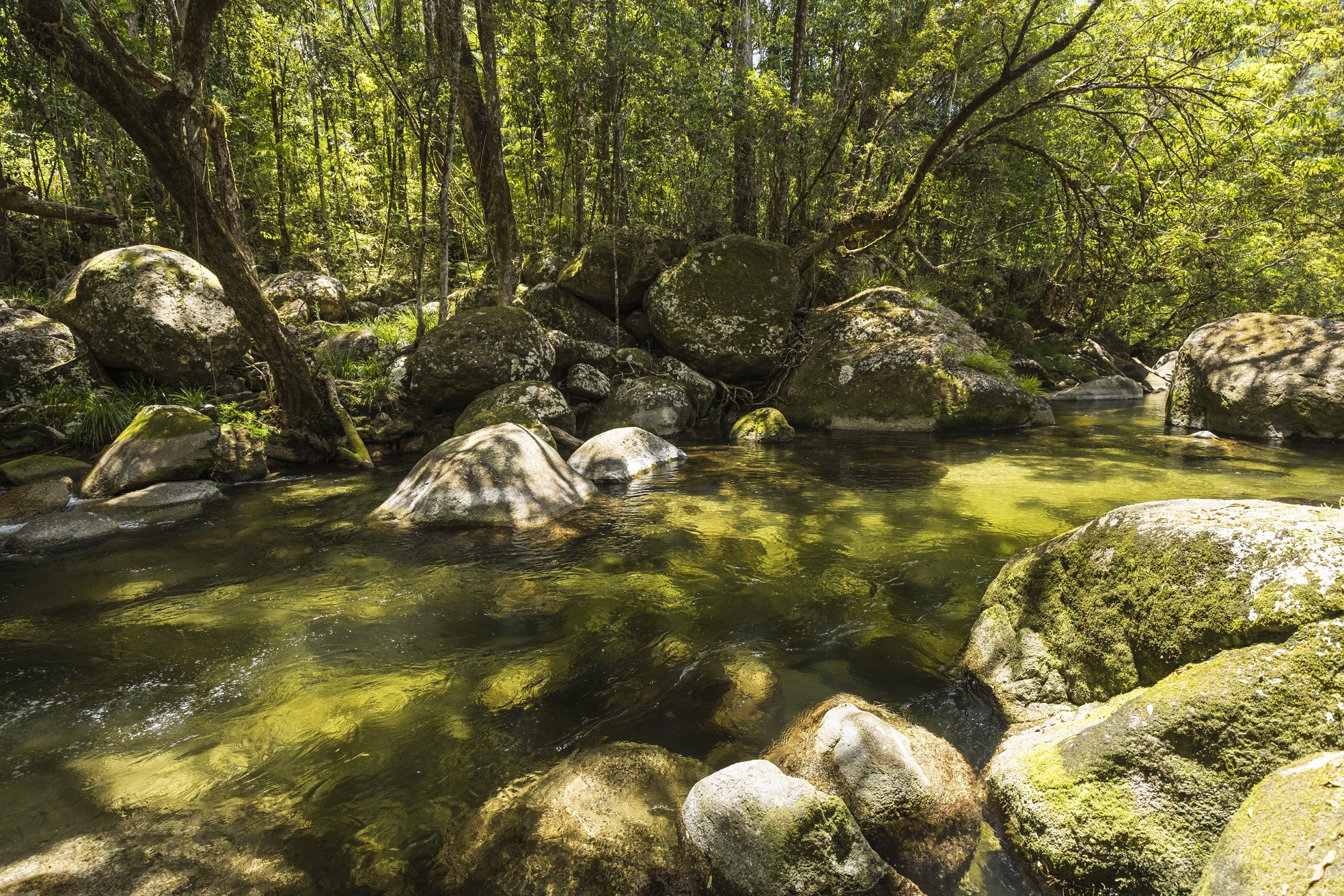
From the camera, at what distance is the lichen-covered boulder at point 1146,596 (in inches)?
85.4

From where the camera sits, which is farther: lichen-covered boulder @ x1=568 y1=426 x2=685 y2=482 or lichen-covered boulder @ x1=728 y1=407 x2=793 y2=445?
lichen-covered boulder @ x1=728 y1=407 x2=793 y2=445

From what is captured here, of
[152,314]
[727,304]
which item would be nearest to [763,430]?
[727,304]

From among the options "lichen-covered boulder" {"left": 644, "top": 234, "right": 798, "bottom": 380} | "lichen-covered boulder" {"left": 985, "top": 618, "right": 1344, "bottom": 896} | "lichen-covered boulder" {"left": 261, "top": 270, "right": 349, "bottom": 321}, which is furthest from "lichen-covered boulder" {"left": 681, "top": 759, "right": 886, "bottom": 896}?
"lichen-covered boulder" {"left": 261, "top": 270, "right": 349, "bottom": 321}

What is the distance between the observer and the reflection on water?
241cm

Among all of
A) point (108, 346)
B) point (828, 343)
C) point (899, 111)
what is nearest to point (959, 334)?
point (828, 343)

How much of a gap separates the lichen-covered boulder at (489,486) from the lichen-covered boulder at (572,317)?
19.5 feet

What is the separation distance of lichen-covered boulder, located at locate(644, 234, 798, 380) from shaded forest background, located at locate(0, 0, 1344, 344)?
1714mm

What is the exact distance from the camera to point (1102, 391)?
56.6 feet

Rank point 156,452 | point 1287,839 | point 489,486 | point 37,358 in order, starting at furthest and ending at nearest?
point 37,358 → point 156,452 → point 489,486 → point 1287,839

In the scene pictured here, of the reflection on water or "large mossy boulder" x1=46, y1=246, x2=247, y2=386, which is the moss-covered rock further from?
"large mossy boulder" x1=46, y1=246, x2=247, y2=386

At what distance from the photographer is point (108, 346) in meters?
8.19

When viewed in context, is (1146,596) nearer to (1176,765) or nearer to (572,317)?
(1176,765)

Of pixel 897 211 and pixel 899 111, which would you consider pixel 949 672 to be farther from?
pixel 899 111

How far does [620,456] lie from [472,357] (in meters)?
3.32
